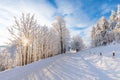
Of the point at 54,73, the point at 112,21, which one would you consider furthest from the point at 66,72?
the point at 112,21

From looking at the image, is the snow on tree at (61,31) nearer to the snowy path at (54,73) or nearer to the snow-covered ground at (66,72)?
the snow-covered ground at (66,72)

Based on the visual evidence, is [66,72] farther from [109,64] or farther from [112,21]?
[112,21]

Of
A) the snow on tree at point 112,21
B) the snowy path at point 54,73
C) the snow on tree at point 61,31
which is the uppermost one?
the snow on tree at point 112,21

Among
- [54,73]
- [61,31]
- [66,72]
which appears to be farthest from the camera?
[61,31]

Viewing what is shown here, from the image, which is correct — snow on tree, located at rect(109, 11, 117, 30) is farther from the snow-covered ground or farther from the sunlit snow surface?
the snow-covered ground

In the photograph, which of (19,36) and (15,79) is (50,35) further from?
(15,79)

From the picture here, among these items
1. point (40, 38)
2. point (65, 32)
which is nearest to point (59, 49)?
point (65, 32)

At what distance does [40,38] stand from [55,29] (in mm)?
18453

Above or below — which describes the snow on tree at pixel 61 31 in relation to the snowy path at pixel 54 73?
above

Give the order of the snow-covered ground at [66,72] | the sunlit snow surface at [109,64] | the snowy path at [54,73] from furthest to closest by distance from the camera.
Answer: the sunlit snow surface at [109,64]
the snow-covered ground at [66,72]
the snowy path at [54,73]

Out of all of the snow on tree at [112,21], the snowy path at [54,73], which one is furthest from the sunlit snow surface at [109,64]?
the snow on tree at [112,21]

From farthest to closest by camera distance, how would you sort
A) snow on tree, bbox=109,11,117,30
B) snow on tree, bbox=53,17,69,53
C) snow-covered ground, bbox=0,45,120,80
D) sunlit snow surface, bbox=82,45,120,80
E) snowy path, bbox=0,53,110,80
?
snow on tree, bbox=109,11,117,30 → snow on tree, bbox=53,17,69,53 → sunlit snow surface, bbox=82,45,120,80 → snow-covered ground, bbox=0,45,120,80 → snowy path, bbox=0,53,110,80

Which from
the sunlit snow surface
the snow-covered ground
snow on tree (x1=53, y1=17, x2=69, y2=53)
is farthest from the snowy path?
snow on tree (x1=53, y1=17, x2=69, y2=53)

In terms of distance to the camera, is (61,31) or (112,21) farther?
(112,21)
